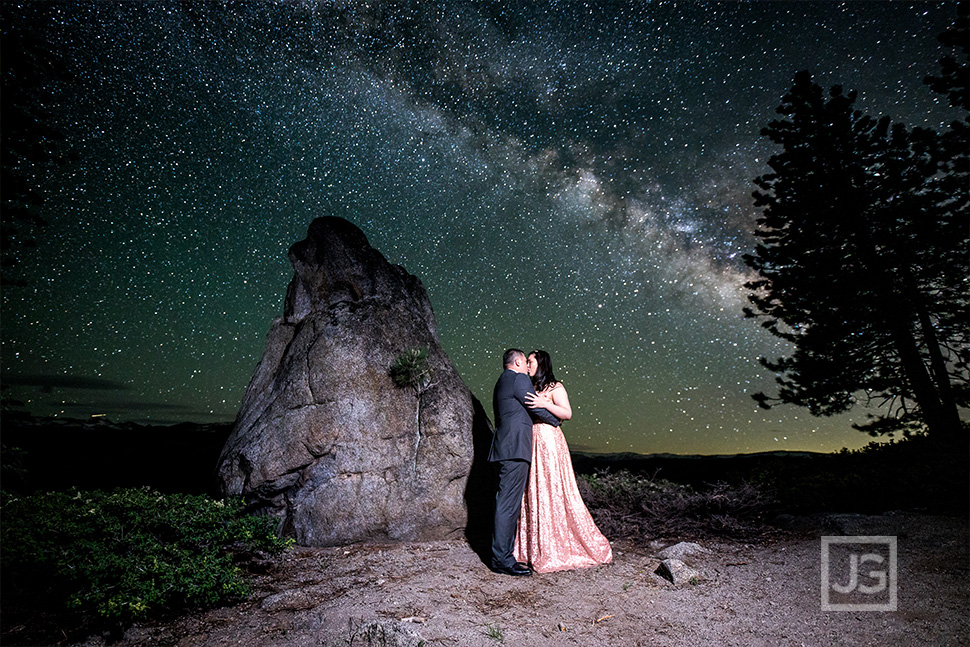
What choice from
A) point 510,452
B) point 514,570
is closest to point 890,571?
point 514,570

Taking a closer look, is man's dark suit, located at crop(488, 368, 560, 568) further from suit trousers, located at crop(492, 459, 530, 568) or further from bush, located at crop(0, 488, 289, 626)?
bush, located at crop(0, 488, 289, 626)

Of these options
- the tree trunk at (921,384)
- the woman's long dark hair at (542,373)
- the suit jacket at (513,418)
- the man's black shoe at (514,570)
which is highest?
the tree trunk at (921,384)

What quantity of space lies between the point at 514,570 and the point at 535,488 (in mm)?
930

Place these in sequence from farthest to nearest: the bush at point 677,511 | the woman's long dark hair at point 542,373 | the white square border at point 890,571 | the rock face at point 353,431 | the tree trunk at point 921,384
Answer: the tree trunk at point 921,384, the bush at point 677,511, the rock face at point 353,431, the woman's long dark hair at point 542,373, the white square border at point 890,571

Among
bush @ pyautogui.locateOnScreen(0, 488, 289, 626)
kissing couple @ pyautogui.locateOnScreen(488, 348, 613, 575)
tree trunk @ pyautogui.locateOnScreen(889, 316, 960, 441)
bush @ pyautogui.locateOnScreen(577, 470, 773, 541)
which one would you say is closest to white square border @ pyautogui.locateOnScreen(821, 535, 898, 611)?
bush @ pyautogui.locateOnScreen(577, 470, 773, 541)

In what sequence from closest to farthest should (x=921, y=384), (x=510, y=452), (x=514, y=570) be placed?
1. (x=514, y=570)
2. (x=510, y=452)
3. (x=921, y=384)

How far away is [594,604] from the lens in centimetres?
440

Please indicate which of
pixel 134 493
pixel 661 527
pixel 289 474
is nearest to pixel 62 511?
pixel 134 493

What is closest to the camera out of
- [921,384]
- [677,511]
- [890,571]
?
[890,571]

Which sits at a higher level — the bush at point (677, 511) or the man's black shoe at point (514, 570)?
the bush at point (677, 511)

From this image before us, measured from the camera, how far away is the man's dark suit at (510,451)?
5.23m

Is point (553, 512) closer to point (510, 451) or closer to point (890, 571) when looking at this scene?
point (510, 451)

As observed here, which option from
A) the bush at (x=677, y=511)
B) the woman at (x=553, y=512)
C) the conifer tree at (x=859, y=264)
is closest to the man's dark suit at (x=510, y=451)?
the woman at (x=553, y=512)

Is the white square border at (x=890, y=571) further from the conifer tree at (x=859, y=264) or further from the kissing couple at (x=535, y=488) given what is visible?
the conifer tree at (x=859, y=264)
